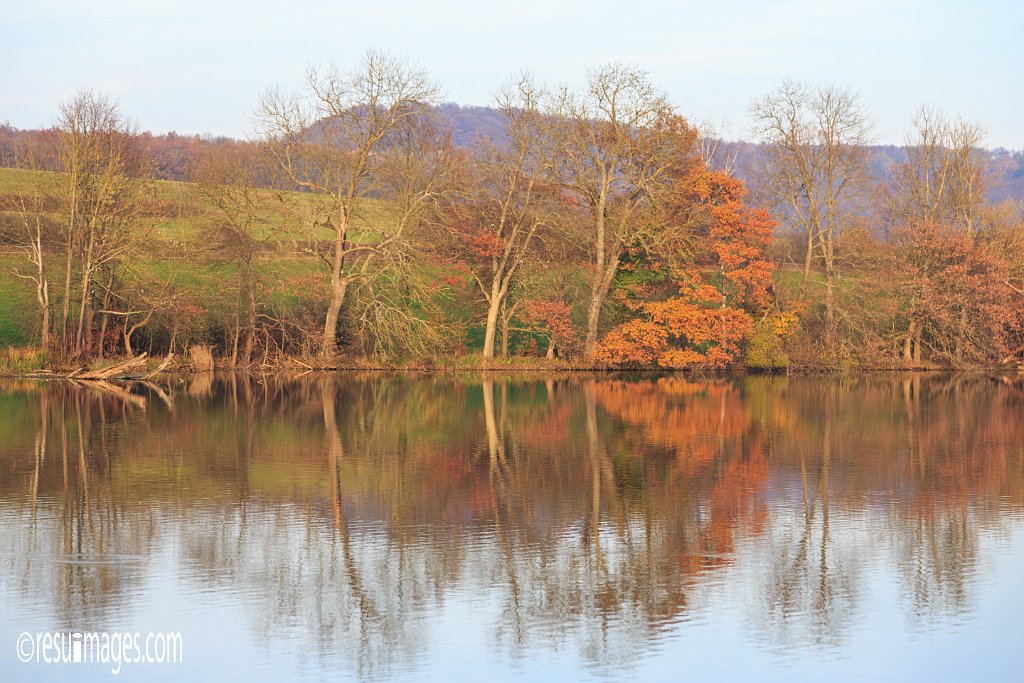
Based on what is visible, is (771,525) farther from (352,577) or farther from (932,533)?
(352,577)

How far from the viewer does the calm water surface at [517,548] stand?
9945 millimetres

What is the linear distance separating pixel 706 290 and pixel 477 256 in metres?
9.12

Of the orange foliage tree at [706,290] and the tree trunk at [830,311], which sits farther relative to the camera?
the tree trunk at [830,311]

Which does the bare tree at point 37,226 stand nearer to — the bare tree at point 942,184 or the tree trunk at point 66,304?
the tree trunk at point 66,304

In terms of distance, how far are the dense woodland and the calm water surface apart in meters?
18.7

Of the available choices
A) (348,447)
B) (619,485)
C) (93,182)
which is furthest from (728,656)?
(93,182)

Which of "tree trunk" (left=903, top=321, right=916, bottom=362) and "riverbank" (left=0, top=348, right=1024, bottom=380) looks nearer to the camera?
"riverbank" (left=0, top=348, right=1024, bottom=380)

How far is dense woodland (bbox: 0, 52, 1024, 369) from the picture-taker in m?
43.7

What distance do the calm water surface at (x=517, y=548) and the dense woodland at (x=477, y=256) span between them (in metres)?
18.7

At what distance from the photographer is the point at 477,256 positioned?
4759 cm

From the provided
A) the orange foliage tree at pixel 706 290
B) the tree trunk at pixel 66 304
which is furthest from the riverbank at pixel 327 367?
the orange foliage tree at pixel 706 290

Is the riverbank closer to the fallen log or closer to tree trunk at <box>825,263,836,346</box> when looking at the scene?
the fallen log

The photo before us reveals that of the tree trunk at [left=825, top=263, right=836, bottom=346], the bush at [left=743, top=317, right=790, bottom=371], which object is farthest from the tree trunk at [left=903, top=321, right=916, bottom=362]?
the bush at [left=743, top=317, right=790, bottom=371]

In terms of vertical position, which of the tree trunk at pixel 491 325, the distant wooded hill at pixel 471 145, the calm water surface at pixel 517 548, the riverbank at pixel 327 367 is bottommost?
the calm water surface at pixel 517 548
